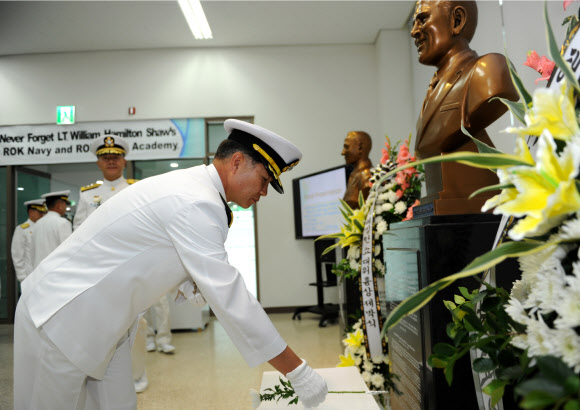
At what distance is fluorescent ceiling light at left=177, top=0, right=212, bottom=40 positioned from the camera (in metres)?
4.69

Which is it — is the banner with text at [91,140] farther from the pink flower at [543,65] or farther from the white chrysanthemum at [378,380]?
the pink flower at [543,65]

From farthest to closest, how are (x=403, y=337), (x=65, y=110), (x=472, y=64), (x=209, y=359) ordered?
(x=65, y=110)
(x=209, y=359)
(x=403, y=337)
(x=472, y=64)

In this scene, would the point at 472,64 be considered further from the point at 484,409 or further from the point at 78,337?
the point at 78,337

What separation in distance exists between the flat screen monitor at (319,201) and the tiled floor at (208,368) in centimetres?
113

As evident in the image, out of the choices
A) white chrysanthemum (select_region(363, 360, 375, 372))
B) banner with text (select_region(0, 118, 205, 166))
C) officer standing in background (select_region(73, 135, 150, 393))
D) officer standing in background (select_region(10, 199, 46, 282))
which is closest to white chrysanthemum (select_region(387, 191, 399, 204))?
white chrysanthemum (select_region(363, 360, 375, 372))

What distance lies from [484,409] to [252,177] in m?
0.90

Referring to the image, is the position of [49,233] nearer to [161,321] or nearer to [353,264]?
[161,321]

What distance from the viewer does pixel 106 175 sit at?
11.6 ft

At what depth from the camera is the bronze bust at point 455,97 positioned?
4.75 ft

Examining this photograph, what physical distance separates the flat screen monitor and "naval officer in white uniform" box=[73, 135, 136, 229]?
2.27 metres

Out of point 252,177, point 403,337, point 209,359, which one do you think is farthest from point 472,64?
point 209,359

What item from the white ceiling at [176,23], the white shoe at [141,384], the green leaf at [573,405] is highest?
the white ceiling at [176,23]

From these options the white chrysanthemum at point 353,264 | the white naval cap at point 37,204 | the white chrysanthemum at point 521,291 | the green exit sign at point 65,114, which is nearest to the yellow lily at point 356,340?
the white chrysanthemum at point 353,264

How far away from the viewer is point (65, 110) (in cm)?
604
